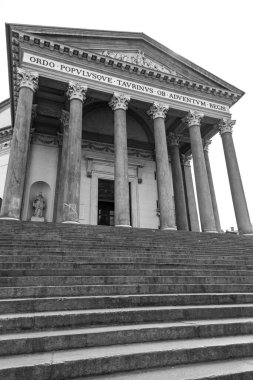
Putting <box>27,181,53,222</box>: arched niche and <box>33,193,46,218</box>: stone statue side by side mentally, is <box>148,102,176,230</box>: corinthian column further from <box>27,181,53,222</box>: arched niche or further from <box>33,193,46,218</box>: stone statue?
<box>33,193,46,218</box>: stone statue

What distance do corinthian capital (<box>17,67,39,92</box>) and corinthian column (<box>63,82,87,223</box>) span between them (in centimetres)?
170

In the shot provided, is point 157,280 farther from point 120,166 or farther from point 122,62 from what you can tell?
point 122,62

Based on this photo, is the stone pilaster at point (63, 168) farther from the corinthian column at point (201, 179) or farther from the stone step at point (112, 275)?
the stone step at point (112, 275)

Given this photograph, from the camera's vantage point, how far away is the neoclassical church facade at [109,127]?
504 inches

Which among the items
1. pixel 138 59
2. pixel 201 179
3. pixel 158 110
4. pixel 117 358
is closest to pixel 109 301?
pixel 117 358

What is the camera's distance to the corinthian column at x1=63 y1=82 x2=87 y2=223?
37.9 feet

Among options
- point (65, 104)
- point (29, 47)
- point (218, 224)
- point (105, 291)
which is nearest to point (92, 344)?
point (105, 291)

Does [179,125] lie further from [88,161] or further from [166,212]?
[166,212]

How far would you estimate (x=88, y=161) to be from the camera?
1894 centimetres

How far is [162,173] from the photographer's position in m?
14.0

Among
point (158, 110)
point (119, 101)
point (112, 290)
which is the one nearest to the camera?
point (112, 290)

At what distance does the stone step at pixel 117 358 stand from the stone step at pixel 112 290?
134 cm

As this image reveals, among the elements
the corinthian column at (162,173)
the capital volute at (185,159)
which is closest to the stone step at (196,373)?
the corinthian column at (162,173)

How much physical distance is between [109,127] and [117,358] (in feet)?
61.6
